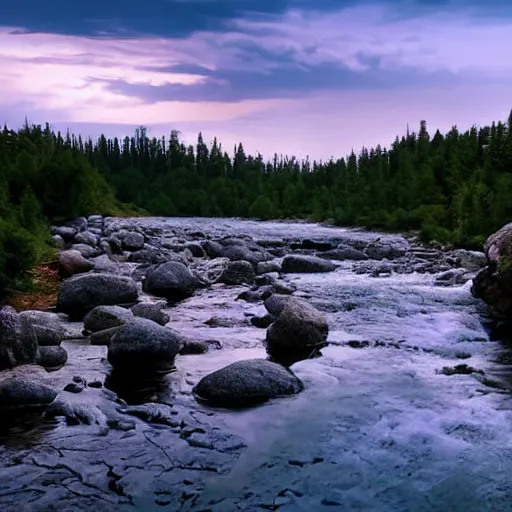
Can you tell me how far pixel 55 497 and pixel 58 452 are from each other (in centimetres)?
90

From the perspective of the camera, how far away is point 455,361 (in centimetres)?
950

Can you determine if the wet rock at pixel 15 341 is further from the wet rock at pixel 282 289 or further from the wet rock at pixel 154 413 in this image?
the wet rock at pixel 282 289

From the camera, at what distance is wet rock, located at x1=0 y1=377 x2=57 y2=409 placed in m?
7.02

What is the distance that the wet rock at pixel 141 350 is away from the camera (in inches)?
339

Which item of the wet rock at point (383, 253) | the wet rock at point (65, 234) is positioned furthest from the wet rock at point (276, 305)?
the wet rock at point (65, 234)

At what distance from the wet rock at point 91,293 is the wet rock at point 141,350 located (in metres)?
3.69

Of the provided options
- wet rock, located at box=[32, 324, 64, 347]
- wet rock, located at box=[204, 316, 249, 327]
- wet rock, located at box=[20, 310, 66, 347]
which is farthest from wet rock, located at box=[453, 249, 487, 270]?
wet rock, located at box=[32, 324, 64, 347]

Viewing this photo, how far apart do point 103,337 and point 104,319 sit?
87 cm

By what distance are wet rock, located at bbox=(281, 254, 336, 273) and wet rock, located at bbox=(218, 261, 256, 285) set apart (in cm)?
276

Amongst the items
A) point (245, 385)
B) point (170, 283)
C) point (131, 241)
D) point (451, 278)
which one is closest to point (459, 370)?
point (245, 385)

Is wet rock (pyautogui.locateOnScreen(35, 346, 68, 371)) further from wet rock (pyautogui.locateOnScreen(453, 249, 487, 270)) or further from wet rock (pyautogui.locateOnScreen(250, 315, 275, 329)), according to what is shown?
wet rock (pyautogui.locateOnScreen(453, 249, 487, 270))

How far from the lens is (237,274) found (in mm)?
17531

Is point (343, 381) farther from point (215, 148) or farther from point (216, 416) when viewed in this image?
point (215, 148)

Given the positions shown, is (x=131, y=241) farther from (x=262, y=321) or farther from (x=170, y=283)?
(x=262, y=321)
